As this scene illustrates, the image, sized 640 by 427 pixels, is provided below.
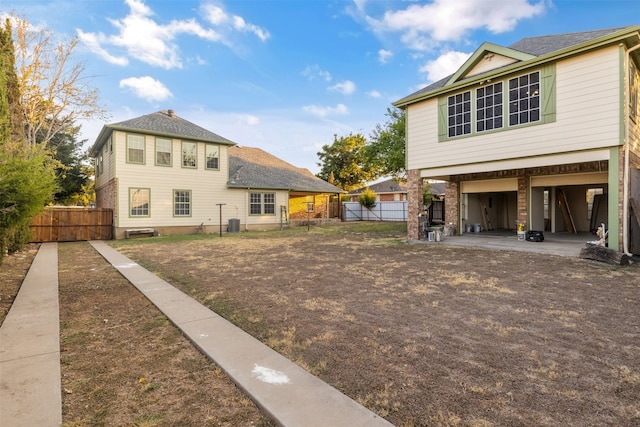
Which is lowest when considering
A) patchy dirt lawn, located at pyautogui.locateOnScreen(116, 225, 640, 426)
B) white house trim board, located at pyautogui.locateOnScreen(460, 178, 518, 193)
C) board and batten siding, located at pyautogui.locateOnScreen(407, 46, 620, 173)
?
patchy dirt lawn, located at pyautogui.locateOnScreen(116, 225, 640, 426)

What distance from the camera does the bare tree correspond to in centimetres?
1608

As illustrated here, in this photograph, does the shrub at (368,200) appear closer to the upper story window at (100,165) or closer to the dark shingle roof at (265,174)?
the dark shingle roof at (265,174)

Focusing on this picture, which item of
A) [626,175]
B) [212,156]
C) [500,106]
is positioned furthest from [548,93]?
[212,156]

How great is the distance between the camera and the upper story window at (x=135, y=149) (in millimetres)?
16203

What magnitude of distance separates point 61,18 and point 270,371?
63.9ft

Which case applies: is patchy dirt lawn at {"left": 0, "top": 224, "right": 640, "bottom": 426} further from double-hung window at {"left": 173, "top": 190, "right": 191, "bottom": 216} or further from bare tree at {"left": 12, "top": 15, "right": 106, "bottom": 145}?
bare tree at {"left": 12, "top": 15, "right": 106, "bottom": 145}

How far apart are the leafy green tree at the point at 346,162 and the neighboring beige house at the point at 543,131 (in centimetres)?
2551

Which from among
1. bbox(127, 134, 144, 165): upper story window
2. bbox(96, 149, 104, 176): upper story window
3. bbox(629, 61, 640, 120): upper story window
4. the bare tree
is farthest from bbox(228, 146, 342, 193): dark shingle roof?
bbox(629, 61, 640, 120): upper story window

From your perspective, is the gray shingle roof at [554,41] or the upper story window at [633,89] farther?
the gray shingle roof at [554,41]

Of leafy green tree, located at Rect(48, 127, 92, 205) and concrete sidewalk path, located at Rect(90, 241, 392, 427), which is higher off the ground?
leafy green tree, located at Rect(48, 127, 92, 205)

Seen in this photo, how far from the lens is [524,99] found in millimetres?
9695

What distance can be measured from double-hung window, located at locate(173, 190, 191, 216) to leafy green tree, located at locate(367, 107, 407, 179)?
11.0 m

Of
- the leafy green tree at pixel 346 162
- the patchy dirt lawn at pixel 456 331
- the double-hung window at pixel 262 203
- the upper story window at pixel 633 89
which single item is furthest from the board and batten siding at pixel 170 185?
the leafy green tree at pixel 346 162

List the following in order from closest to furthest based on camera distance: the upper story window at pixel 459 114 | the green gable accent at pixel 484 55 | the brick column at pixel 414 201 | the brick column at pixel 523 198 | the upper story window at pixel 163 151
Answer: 1. the green gable accent at pixel 484 55
2. the upper story window at pixel 459 114
3. the brick column at pixel 414 201
4. the brick column at pixel 523 198
5. the upper story window at pixel 163 151
